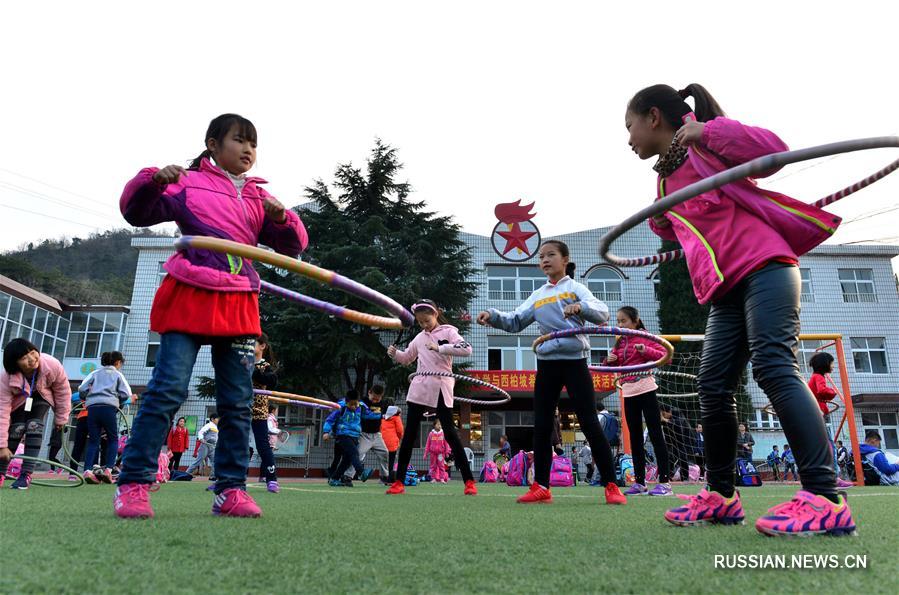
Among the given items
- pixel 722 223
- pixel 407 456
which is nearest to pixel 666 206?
pixel 722 223

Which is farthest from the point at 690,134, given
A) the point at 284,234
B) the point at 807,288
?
the point at 807,288

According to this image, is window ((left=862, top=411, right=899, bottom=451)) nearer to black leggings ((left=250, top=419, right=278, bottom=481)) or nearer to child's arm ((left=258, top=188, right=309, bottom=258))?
black leggings ((left=250, top=419, right=278, bottom=481))

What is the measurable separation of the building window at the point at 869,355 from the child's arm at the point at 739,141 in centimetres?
3360

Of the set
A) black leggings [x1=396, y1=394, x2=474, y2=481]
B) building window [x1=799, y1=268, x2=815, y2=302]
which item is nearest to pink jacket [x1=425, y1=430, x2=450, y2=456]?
black leggings [x1=396, y1=394, x2=474, y2=481]

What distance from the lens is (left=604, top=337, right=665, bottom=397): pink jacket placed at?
6.93 m

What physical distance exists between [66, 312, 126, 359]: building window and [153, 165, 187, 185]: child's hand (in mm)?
32284

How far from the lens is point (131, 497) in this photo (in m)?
2.87

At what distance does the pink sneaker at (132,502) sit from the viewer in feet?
9.21

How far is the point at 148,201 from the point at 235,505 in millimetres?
1607

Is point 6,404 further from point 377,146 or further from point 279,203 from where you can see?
point 377,146

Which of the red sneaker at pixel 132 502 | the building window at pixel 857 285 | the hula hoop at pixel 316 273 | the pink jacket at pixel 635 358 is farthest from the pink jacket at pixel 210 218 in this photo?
the building window at pixel 857 285

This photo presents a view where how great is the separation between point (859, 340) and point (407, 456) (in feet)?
104

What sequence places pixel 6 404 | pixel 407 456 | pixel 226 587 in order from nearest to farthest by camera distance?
pixel 226 587
pixel 6 404
pixel 407 456

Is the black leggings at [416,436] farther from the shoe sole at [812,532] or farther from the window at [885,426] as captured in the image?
the window at [885,426]
